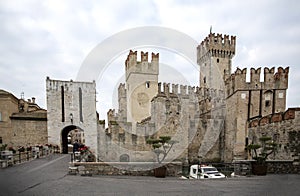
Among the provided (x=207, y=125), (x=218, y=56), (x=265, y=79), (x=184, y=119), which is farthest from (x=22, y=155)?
(x=218, y=56)

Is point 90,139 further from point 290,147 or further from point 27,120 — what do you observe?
point 290,147

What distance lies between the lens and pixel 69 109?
20734mm

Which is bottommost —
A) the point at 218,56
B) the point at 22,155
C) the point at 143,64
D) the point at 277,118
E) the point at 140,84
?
the point at 22,155

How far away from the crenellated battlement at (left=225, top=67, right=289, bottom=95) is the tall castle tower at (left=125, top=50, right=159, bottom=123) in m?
12.8

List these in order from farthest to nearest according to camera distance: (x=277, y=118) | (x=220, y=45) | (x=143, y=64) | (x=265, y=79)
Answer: (x=220, y=45), (x=143, y=64), (x=265, y=79), (x=277, y=118)

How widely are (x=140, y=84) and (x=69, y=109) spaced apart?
35.1ft

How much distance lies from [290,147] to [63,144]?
20944mm

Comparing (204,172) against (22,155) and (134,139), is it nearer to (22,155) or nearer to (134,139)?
(134,139)

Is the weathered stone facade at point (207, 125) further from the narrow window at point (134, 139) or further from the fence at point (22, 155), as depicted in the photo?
the fence at point (22, 155)

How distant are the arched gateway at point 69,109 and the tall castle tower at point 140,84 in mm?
7079

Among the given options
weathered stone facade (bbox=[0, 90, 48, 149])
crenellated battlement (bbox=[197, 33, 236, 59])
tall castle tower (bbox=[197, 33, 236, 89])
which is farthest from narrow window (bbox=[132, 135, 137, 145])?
crenellated battlement (bbox=[197, 33, 236, 59])

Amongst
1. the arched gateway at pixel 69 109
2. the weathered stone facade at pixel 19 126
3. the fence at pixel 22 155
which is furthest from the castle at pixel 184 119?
the fence at pixel 22 155

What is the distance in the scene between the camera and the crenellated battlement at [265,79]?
17.5 m

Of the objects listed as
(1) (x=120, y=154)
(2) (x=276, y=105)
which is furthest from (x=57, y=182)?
(2) (x=276, y=105)
